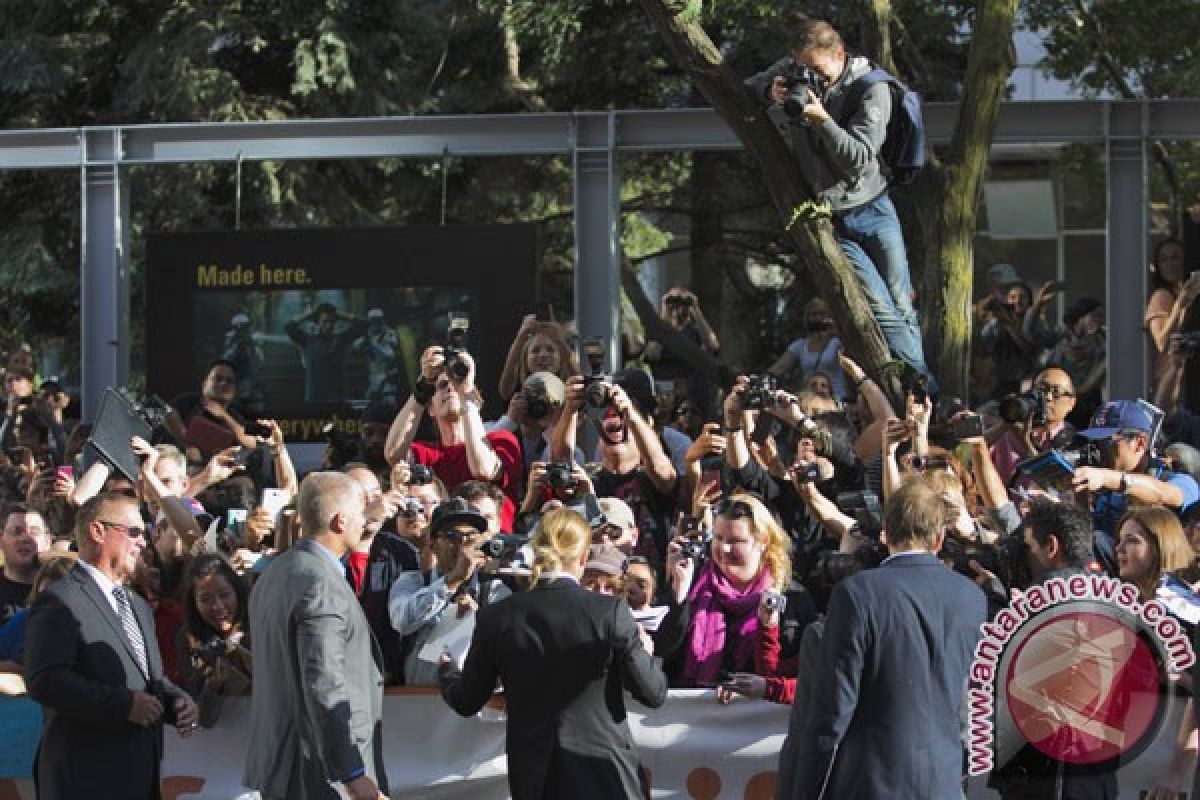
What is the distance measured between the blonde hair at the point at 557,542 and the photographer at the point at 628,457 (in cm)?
259

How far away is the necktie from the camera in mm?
8562

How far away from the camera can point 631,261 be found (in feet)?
76.9

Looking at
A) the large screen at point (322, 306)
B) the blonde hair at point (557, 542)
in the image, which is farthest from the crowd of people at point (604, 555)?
the large screen at point (322, 306)

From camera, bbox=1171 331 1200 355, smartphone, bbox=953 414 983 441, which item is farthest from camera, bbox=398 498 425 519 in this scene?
camera, bbox=1171 331 1200 355

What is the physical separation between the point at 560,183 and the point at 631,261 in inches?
43.9

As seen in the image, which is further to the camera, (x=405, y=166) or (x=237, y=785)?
(x=405, y=166)

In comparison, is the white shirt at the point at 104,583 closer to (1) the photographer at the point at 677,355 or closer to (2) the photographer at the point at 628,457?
(2) the photographer at the point at 628,457

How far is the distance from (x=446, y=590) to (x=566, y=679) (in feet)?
5.19

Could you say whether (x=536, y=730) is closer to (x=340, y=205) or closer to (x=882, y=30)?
(x=882, y=30)

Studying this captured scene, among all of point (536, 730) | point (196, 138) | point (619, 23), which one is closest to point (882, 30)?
point (196, 138)

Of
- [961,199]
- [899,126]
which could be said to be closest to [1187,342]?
[961,199]

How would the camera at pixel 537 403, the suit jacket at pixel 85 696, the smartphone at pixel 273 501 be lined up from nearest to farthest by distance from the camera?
the suit jacket at pixel 85 696 < the smartphone at pixel 273 501 < the camera at pixel 537 403

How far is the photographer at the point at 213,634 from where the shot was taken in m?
9.50

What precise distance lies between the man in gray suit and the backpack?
13.1ft
